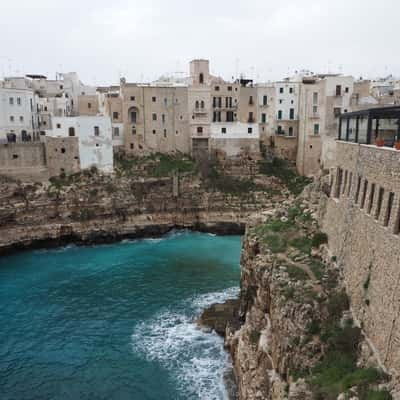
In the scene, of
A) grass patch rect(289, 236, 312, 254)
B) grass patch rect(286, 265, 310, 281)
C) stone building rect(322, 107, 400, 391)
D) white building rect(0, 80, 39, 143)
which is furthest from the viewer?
white building rect(0, 80, 39, 143)

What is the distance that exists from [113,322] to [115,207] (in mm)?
18670

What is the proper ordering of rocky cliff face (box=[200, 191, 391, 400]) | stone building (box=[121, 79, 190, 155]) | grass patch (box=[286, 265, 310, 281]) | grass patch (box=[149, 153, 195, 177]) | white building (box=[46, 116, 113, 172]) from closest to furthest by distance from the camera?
rocky cliff face (box=[200, 191, 391, 400])
grass patch (box=[286, 265, 310, 281])
white building (box=[46, 116, 113, 172])
grass patch (box=[149, 153, 195, 177])
stone building (box=[121, 79, 190, 155])

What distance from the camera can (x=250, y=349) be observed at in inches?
702

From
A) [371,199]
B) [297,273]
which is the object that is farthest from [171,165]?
[371,199]

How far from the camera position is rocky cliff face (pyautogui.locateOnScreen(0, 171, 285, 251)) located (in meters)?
38.4

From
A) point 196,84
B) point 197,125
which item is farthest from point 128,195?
point 196,84

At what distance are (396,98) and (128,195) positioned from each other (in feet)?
95.9

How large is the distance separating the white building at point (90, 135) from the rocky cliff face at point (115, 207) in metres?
1.56

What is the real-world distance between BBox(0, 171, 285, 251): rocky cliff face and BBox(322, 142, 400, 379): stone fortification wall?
86.1 feet

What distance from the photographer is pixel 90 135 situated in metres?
41.8

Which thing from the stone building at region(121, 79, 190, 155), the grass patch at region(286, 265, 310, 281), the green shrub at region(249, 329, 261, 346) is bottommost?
the green shrub at region(249, 329, 261, 346)

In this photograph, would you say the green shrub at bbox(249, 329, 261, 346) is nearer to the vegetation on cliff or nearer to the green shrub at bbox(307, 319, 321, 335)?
the vegetation on cliff

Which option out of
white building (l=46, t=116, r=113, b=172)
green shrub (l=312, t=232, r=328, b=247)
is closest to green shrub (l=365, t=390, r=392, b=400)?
green shrub (l=312, t=232, r=328, b=247)

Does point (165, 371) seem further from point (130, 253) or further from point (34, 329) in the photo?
point (130, 253)
